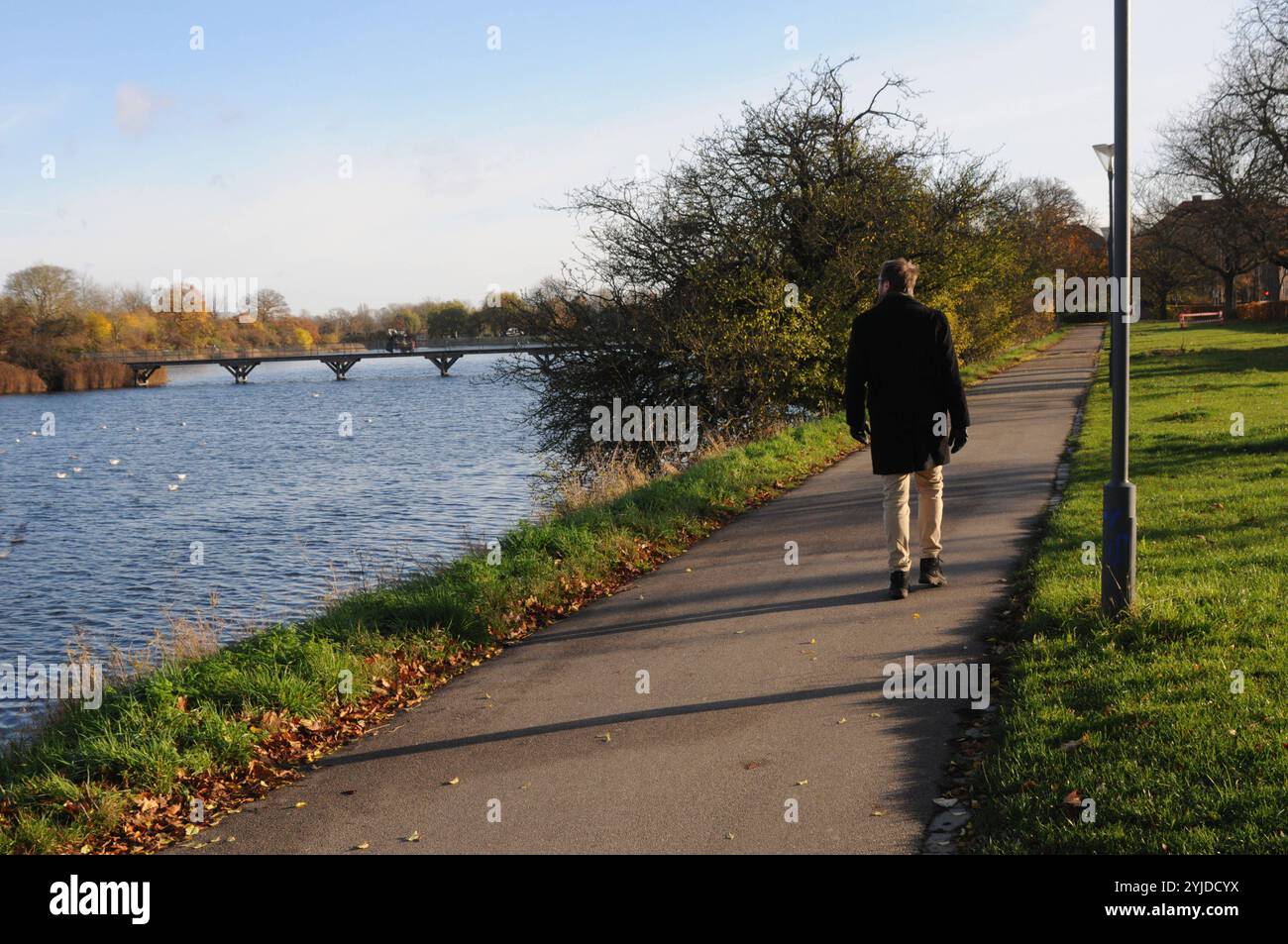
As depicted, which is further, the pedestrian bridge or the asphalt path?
the pedestrian bridge

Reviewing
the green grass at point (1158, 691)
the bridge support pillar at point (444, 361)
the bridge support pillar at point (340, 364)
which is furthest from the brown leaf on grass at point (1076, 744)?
the bridge support pillar at point (340, 364)

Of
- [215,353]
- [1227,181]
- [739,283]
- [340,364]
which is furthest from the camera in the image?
[215,353]

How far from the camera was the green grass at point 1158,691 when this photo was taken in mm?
4164

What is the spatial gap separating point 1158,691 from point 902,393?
9.34ft

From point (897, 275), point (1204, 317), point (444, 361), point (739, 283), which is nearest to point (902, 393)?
point (897, 275)

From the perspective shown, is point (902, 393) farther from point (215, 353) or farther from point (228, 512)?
point (215, 353)

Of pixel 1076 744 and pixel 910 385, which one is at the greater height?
pixel 910 385

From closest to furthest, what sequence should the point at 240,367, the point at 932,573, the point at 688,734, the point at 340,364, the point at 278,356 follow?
1. the point at 688,734
2. the point at 932,573
3. the point at 240,367
4. the point at 340,364
5. the point at 278,356

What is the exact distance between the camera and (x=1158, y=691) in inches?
214

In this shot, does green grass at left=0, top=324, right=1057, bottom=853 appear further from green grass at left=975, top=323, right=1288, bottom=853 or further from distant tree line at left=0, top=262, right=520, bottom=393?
distant tree line at left=0, top=262, right=520, bottom=393

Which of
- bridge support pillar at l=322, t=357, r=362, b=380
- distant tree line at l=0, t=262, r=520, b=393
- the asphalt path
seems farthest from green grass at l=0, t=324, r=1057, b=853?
bridge support pillar at l=322, t=357, r=362, b=380

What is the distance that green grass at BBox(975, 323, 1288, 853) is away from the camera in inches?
164

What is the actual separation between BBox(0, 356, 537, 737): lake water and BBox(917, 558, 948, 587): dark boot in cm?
592
